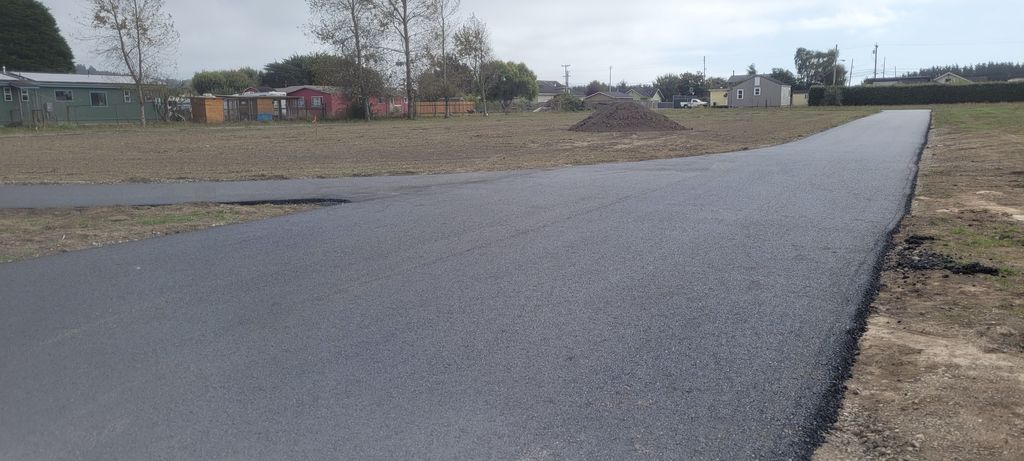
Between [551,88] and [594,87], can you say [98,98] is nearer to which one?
[551,88]

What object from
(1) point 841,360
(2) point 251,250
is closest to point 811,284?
(1) point 841,360

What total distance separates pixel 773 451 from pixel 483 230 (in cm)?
633

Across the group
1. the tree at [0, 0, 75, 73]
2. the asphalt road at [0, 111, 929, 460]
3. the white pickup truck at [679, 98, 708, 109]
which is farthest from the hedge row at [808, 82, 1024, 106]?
the tree at [0, 0, 75, 73]

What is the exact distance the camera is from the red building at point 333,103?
63375 mm

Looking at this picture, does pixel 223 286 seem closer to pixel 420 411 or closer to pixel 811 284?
pixel 420 411

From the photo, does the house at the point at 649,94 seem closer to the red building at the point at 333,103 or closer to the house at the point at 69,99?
the red building at the point at 333,103

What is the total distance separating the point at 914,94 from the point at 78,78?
80.6m

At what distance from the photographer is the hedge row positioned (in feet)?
238

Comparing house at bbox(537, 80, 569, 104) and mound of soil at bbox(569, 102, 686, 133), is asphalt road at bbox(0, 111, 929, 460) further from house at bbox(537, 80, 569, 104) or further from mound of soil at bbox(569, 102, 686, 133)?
house at bbox(537, 80, 569, 104)

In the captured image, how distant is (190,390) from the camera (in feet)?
15.1

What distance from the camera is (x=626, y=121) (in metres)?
38.8

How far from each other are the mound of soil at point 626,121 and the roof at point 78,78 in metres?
38.3

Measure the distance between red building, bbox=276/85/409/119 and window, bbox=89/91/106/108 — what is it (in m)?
15.7

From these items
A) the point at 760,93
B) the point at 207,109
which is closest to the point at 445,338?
the point at 207,109
